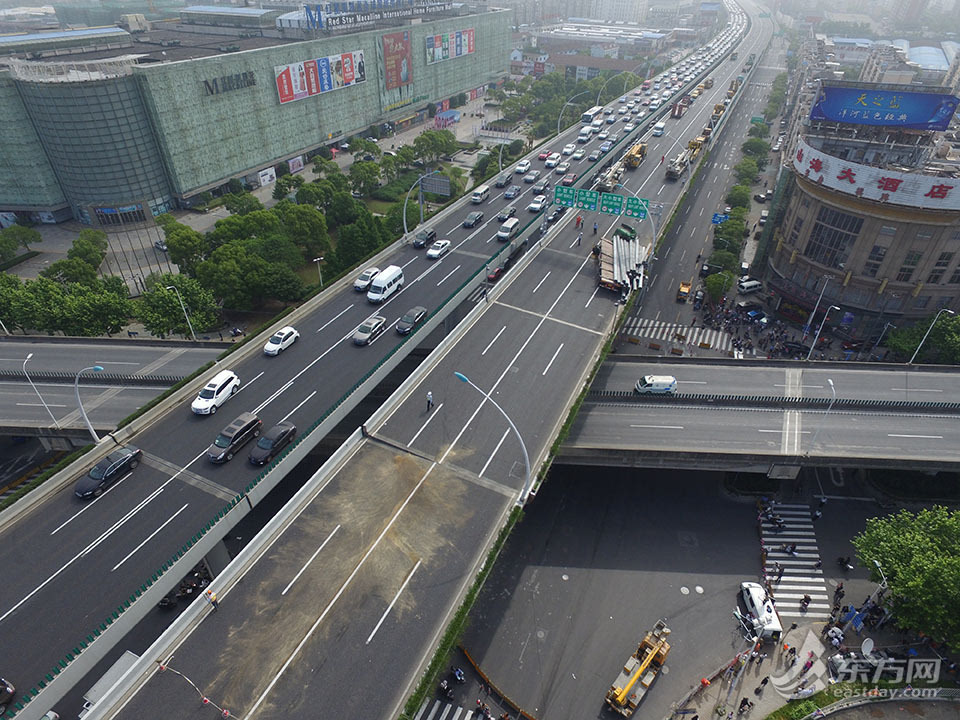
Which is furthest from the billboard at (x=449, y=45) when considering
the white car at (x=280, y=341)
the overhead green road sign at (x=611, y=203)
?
the white car at (x=280, y=341)

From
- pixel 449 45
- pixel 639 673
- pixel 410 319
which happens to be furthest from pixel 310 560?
pixel 449 45

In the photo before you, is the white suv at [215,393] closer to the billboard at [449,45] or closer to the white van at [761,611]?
the white van at [761,611]

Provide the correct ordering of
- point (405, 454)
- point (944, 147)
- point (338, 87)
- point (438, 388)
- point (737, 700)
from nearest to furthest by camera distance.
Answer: point (737, 700) → point (405, 454) → point (438, 388) → point (944, 147) → point (338, 87)

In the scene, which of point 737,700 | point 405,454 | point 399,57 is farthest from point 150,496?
point 399,57

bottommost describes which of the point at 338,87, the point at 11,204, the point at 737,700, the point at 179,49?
the point at 737,700

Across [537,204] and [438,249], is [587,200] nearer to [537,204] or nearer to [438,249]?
[537,204]

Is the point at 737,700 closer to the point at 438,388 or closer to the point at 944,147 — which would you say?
the point at 438,388
